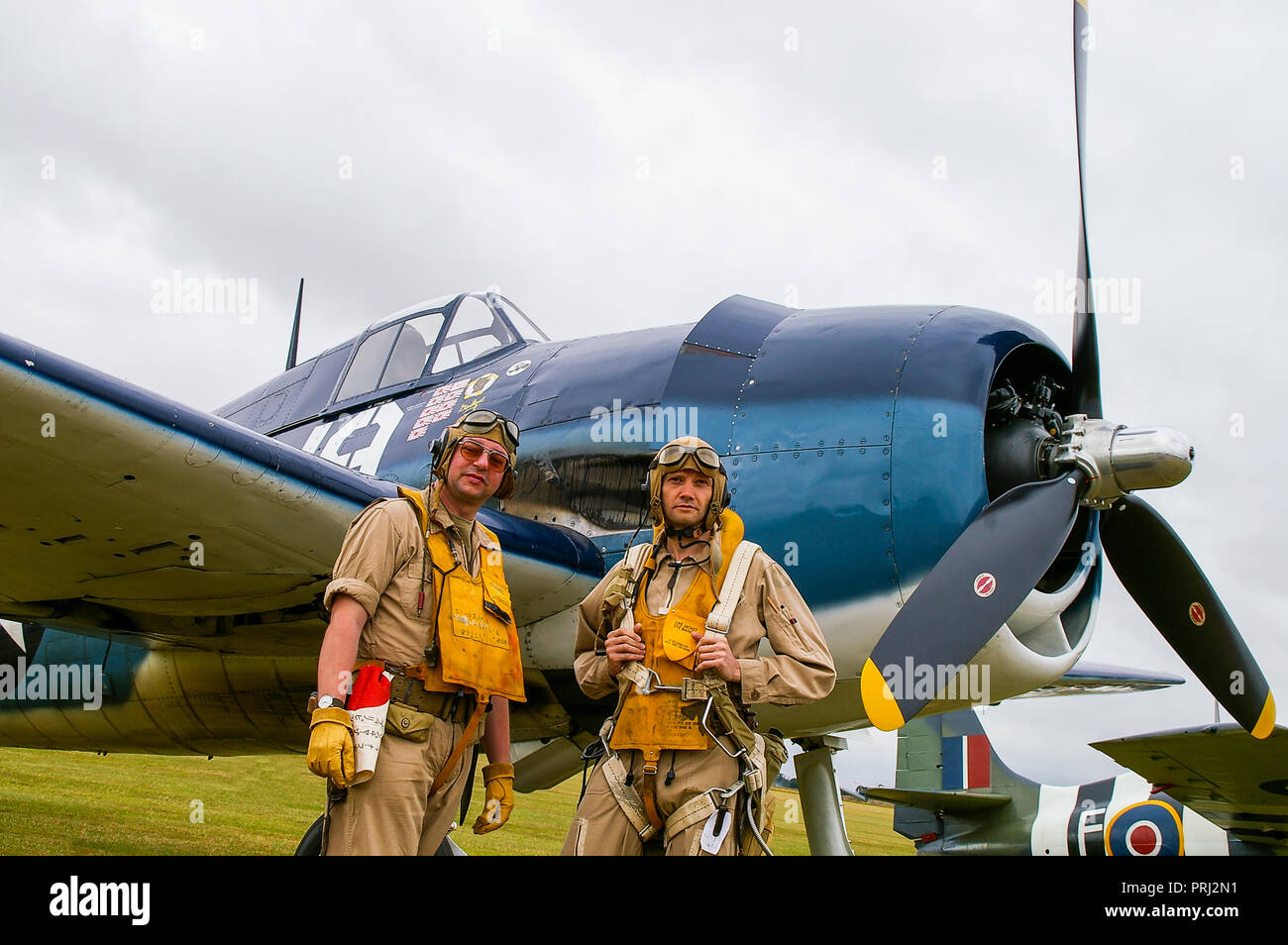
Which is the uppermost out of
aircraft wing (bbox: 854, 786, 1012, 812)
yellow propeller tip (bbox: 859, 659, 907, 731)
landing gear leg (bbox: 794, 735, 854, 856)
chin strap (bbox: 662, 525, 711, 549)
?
chin strap (bbox: 662, 525, 711, 549)

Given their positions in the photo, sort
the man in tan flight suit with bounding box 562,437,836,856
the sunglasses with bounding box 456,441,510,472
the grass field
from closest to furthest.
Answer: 1. the man in tan flight suit with bounding box 562,437,836,856
2. the sunglasses with bounding box 456,441,510,472
3. the grass field

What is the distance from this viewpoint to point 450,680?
3088mm

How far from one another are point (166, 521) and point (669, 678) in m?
2.40

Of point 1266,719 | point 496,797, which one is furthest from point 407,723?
point 1266,719

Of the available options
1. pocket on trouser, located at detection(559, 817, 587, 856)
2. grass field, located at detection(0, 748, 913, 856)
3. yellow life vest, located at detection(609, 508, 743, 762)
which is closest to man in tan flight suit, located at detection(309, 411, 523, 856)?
pocket on trouser, located at detection(559, 817, 587, 856)

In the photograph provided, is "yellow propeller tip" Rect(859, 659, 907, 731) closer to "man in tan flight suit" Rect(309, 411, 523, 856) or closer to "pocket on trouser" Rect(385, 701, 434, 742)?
"man in tan flight suit" Rect(309, 411, 523, 856)

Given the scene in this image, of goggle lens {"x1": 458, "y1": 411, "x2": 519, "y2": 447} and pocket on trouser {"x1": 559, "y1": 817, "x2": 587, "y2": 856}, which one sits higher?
goggle lens {"x1": 458, "y1": 411, "x2": 519, "y2": 447}

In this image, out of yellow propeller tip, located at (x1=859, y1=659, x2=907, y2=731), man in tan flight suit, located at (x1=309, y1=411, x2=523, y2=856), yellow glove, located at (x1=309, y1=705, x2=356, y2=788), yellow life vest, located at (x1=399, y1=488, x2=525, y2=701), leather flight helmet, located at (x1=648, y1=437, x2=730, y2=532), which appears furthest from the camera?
yellow propeller tip, located at (x1=859, y1=659, x2=907, y2=731)

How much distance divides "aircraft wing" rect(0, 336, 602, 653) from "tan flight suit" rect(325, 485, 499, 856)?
42.2 inches

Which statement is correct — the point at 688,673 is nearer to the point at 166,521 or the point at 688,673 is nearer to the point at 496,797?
the point at 496,797

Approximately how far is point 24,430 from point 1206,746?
1003cm

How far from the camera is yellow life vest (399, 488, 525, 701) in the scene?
312 cm

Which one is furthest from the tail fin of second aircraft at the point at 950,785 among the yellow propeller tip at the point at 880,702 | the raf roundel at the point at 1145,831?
the yellow propeller tip at the point at 880,702
